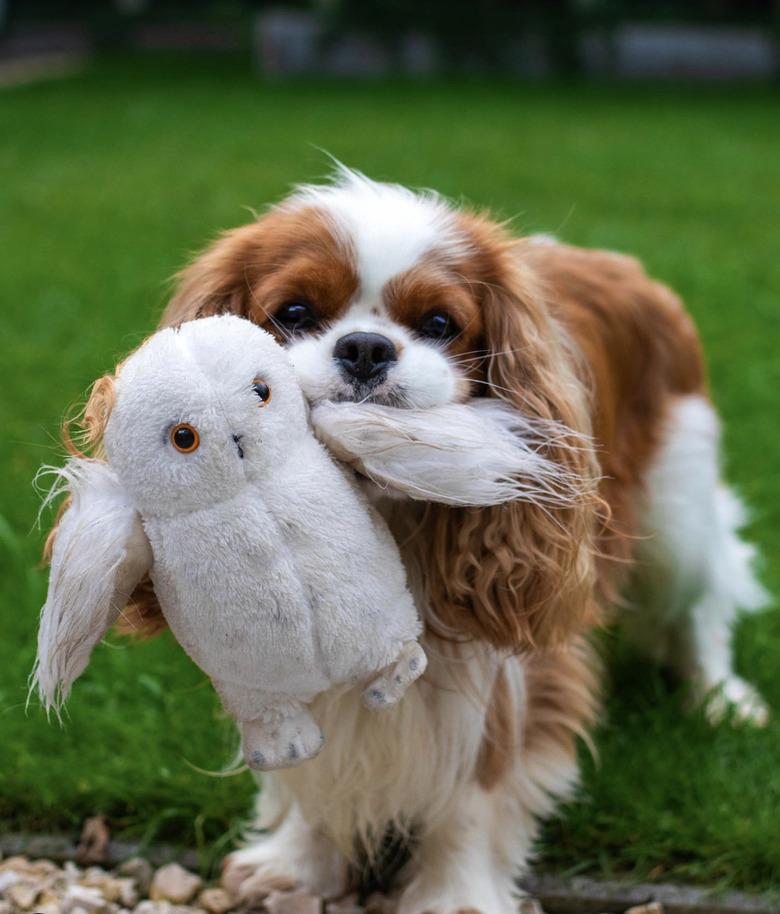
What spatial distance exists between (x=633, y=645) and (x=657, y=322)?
38.1 inches

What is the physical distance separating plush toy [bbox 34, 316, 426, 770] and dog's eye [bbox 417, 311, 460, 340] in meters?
0.29

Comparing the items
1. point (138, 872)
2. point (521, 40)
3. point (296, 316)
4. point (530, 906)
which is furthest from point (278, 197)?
point (521, 40)

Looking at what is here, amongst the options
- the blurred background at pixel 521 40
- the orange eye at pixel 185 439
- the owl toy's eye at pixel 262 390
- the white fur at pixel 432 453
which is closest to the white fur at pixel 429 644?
the white fur at pixel 432 453

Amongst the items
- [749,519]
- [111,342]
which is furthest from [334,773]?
[111,342]

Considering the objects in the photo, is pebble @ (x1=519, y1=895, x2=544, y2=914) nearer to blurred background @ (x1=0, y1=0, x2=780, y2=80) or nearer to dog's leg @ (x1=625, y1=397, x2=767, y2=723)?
dog's leg @ (x1=625, y1=397, x2=767, y2=723)

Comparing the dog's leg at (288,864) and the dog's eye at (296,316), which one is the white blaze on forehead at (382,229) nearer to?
the dog's eye at (296,316)

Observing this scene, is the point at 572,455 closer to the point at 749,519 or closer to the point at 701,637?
the point at 701,637

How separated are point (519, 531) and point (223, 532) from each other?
21.9 inches

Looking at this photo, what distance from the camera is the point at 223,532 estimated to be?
5.35 ft

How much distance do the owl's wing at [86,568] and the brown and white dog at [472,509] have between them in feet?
0.86

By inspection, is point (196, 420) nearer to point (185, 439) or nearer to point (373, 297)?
point (185, 439)

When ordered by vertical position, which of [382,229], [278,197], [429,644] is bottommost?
[429,644]

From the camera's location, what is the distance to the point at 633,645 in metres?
3.30

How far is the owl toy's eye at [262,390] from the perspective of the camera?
5.45 feet
